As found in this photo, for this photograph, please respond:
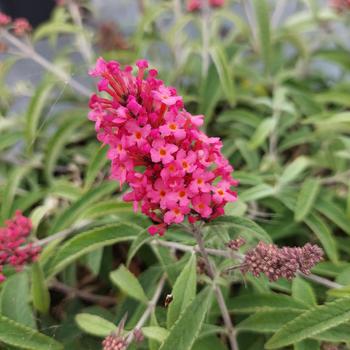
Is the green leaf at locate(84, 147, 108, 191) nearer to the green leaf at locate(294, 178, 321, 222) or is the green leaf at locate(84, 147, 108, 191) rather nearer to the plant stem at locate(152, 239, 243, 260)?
the plant stem at locate(152, 239, 243, 260)

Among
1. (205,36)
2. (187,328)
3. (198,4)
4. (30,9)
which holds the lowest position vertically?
(187,328)

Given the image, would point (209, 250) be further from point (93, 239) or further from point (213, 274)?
point (93, 239)

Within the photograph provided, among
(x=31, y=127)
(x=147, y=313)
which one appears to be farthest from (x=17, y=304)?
(x=31, y=127)

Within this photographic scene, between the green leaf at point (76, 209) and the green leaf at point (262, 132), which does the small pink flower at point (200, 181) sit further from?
the green leaf at point (262, 132)

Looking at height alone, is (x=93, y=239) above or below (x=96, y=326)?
Answer: above

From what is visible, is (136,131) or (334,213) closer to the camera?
(136,131)

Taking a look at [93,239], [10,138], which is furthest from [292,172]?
[10,138]

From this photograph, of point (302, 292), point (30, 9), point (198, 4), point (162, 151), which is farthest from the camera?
point (30, 9)
